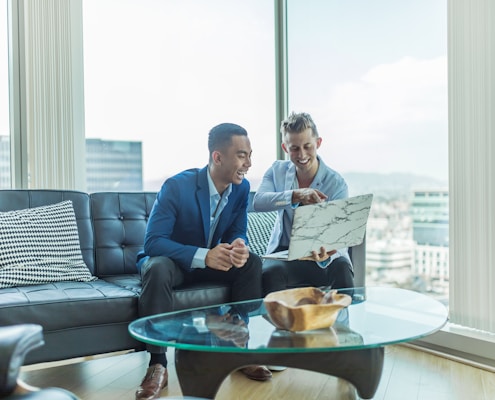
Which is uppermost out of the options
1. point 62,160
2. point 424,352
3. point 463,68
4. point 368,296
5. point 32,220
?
point 463,68

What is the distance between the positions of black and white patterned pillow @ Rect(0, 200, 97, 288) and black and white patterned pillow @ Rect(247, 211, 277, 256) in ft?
2.85

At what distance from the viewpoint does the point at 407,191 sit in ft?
10.2

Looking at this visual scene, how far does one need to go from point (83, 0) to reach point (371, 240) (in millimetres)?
2301

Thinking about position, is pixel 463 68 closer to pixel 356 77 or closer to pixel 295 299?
pixel 356 77

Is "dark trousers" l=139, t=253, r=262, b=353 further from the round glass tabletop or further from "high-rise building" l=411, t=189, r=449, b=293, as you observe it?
"high-rise building" l=411, t=189, r=449, b=293

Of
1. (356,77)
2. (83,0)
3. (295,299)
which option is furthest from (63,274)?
(356,77)

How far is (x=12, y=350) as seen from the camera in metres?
0.99

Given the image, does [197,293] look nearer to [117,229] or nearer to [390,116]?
[117,229]

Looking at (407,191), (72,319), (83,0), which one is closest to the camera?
(72,319)

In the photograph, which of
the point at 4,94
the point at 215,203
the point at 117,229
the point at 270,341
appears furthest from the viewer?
the point at 4,94

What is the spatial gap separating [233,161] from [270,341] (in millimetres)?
1151

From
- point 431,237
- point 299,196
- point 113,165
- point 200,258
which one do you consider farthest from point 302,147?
point 113,165

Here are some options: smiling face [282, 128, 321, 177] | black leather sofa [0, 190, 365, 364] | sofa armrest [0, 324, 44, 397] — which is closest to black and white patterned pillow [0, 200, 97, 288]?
black leather sofa [0, 190, 365, 364]

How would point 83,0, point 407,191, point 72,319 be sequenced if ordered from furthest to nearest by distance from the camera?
point 83,0, point 407,191, point 72,319
